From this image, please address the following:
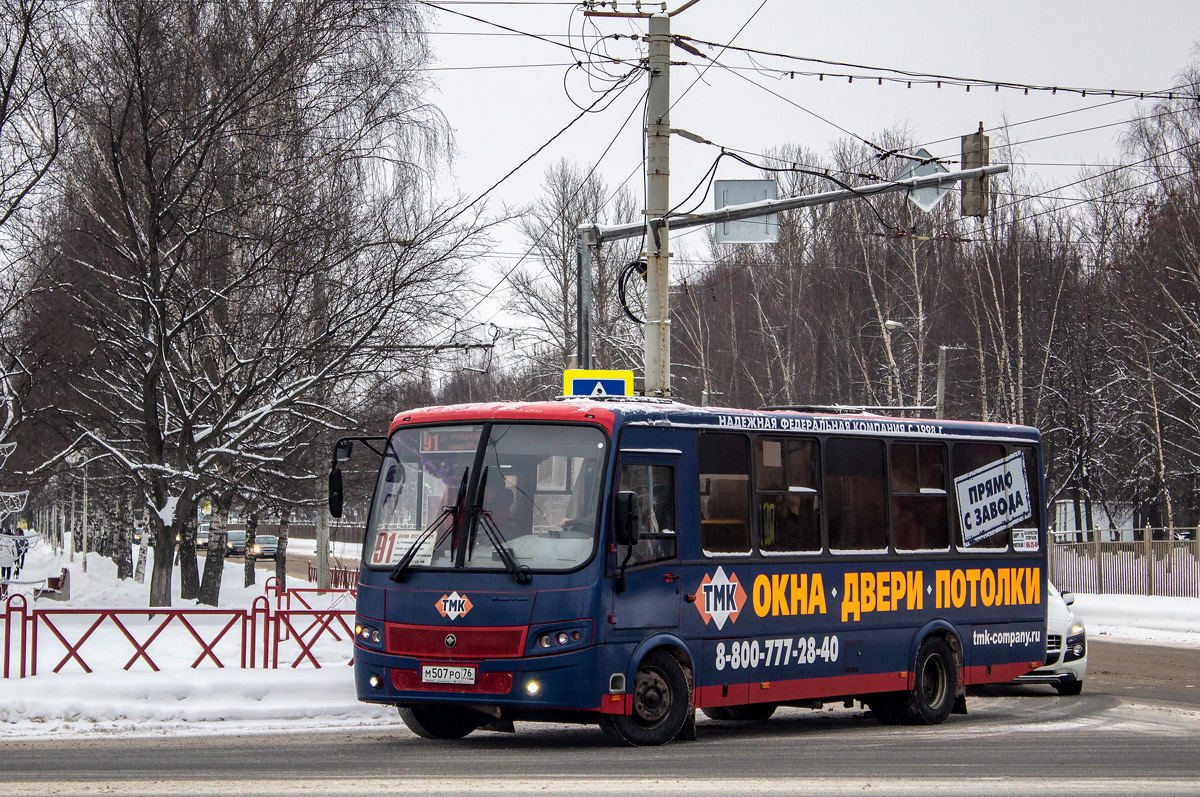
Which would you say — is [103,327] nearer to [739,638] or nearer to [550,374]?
[739,638]

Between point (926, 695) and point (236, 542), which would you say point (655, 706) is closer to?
point (926, 695)

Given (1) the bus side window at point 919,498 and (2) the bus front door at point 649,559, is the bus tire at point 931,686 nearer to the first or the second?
(1) the bus side window at point 919,498

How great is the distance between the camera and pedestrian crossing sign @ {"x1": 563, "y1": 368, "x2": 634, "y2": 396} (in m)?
16.3

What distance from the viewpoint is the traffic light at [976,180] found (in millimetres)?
17125

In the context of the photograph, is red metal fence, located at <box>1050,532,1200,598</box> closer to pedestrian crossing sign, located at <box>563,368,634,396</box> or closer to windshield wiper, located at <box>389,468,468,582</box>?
pedestrian crossing sign, located at <box>563,368,634,396</box>

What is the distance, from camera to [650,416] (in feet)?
38.9

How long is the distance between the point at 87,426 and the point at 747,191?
11.0 metres

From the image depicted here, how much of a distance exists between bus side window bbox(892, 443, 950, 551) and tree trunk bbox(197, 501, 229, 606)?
16.7 meters

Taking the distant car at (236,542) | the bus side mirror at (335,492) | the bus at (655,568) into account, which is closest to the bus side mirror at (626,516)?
the bus at (655,568)

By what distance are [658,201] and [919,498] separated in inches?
214

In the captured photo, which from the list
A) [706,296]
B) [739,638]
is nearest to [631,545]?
[739,638]

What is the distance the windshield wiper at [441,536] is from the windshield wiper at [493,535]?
134 millimetres

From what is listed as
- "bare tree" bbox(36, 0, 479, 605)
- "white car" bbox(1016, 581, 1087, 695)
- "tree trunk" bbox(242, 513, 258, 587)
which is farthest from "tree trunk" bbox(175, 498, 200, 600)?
"white car" bbox(1016, 581, 1087, 695)

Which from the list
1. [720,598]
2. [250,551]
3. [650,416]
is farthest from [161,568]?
[250,551]
